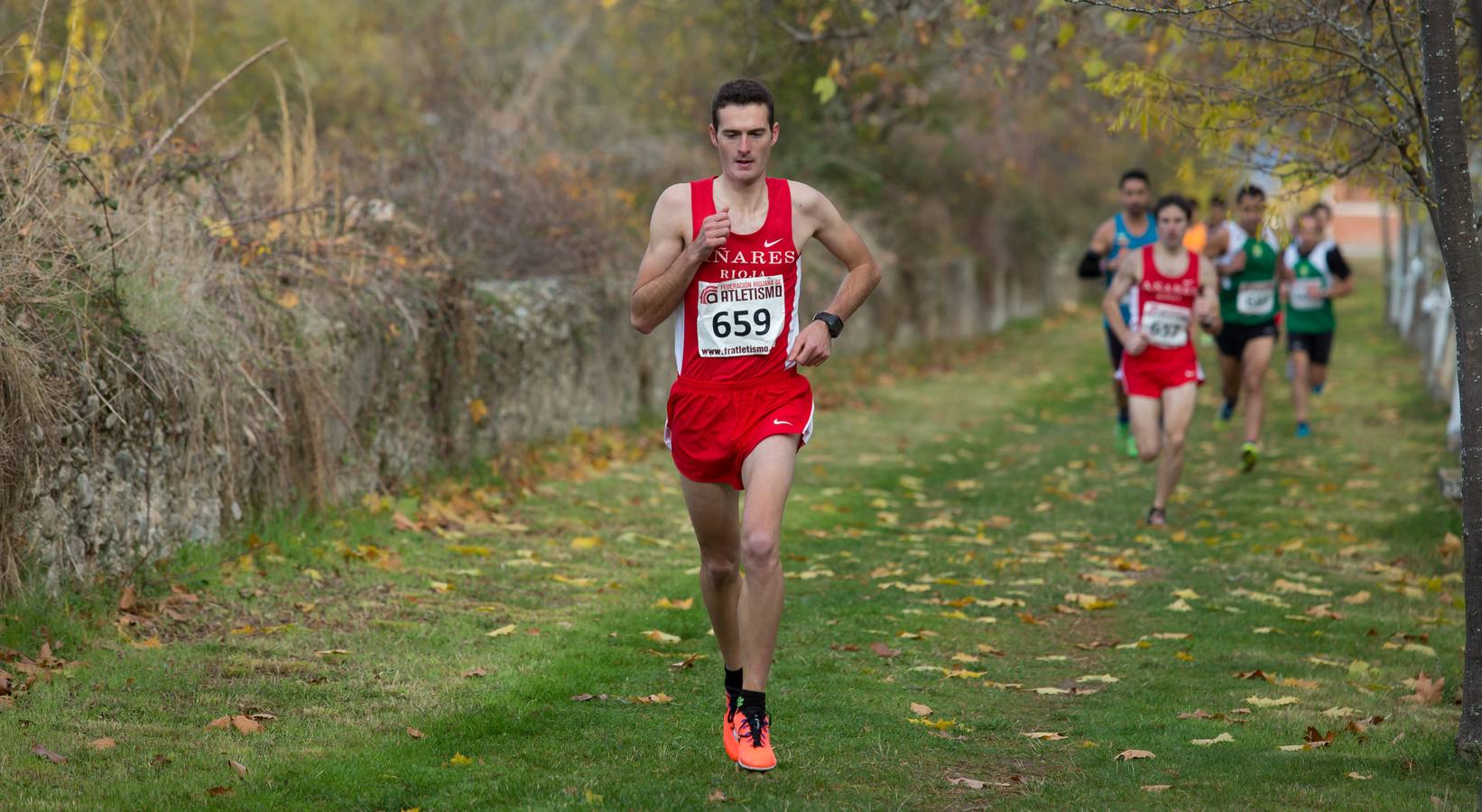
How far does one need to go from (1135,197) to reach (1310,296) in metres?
3.06

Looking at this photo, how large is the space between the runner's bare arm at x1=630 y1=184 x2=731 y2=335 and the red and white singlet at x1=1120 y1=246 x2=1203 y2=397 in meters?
5.84

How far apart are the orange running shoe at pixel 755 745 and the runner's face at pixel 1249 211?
23.1 ft

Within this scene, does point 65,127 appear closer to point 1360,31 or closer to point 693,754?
point 693,754

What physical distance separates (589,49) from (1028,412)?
42.6 ft

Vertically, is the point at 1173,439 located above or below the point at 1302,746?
above

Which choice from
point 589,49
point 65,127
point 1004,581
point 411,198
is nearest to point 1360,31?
point 1004,581

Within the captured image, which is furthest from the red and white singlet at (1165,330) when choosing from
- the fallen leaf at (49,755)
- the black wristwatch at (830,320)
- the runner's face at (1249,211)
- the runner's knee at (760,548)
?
the fallen leaf at (49,755)

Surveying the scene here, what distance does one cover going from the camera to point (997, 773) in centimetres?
520

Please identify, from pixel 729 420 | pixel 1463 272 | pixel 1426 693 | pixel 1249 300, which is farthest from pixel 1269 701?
pixel 1249 300

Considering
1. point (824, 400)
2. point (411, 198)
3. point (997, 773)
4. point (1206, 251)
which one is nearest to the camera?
point (997, 773)

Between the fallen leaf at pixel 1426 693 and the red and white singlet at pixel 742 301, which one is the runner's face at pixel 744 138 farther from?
the fallen leaf at pixel 1426 693

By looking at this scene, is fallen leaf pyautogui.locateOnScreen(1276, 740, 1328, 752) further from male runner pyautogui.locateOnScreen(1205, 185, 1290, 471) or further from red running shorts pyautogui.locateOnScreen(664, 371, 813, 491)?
male runner pyautogui.locateOnScreen(1205, 185, 1290, 471)

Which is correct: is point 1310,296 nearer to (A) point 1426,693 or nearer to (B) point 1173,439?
(B) point 1173,439

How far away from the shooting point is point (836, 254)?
5.56 metres
